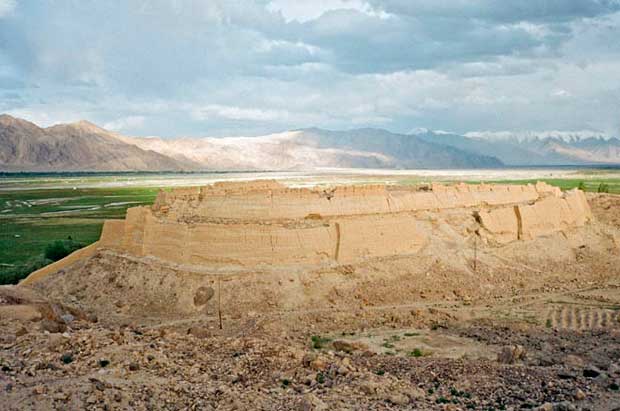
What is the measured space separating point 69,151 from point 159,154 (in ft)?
69.9

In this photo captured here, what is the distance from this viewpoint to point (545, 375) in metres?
12.5

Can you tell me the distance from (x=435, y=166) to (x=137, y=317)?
580 ft

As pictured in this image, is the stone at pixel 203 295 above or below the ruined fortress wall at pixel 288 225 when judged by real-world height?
below

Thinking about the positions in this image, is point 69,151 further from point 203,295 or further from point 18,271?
point 203,295

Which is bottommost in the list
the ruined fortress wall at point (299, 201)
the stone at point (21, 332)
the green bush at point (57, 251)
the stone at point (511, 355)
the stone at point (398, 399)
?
the stone at point (511, 355)

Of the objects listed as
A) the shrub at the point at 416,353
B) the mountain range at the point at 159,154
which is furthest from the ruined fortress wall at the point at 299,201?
the mountain range at the point at 159,154

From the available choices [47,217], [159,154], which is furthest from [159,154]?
[47,217]

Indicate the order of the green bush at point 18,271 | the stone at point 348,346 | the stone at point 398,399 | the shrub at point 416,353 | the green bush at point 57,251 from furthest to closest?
the green bush at point 57,251 < the green bush at point 18,271 < the stone at point 348,346 < the shrub at point 416,353 < the stone at point 398,399

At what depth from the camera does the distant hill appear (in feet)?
454

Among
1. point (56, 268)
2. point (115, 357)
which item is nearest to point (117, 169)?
point (56, 268)

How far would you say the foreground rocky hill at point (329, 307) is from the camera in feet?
36.6

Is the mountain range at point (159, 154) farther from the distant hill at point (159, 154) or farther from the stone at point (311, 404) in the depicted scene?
the stone at point (311, 404)

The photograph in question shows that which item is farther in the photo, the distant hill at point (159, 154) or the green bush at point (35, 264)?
the distant hill at point (159, 154)

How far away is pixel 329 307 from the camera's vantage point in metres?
19.8
